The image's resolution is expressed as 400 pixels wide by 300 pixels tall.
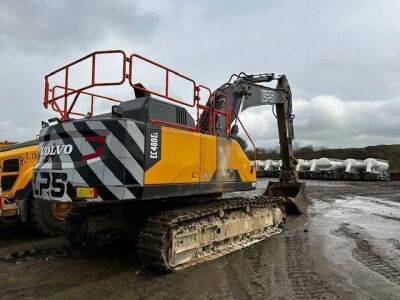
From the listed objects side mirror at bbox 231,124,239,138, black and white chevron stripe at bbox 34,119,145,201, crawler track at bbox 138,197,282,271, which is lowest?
crawler track at bbox 138,197,282,271

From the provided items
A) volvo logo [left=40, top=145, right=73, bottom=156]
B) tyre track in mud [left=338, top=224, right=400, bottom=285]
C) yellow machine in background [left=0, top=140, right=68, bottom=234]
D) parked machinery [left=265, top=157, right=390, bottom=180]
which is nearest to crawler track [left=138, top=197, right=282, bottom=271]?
volvo logo [left=40, top=145, right=73, bottom=156]

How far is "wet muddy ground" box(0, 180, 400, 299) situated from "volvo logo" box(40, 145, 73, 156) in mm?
1826

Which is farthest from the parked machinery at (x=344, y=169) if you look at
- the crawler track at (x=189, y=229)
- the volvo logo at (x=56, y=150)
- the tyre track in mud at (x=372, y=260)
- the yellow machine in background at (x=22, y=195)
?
the volvo logo at (x=56, y=150)

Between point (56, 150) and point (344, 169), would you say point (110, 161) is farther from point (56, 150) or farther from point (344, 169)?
point (344, 169)

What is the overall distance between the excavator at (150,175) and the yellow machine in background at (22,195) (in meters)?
2.09

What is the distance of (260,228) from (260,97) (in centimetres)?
404

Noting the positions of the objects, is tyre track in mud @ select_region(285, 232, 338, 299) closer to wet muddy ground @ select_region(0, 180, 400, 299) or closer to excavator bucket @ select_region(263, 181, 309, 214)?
wet muddy ground @ select_region(0, 180, 400, 299)

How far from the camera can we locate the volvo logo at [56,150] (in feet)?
18.3

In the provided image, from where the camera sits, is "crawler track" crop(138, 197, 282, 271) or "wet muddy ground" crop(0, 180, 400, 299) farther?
"crawler track" crop(138, 197, 282, 271)

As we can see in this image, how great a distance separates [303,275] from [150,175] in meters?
2.78

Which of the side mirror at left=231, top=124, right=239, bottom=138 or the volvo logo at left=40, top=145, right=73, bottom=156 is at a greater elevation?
the side mirror at left=231, top=124, right=239, bottom=138

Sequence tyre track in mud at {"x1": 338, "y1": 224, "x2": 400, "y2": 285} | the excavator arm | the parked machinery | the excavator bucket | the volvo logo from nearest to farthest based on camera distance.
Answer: the volvo logo < tyre track in mud at {"x1": 338, "y1": 224, "x2": 400, "y2": 285} < the excavator arm < the excavator bucket < the parked machinery

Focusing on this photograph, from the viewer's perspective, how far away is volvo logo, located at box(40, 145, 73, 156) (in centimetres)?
557

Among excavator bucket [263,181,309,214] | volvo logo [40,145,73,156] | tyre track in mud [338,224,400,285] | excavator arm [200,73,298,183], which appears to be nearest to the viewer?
volvo logo [40,145,73,156]
